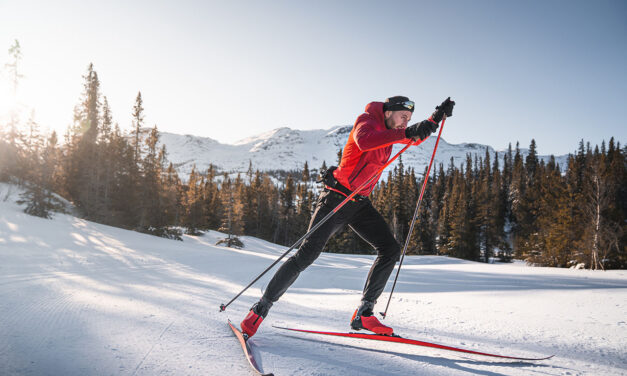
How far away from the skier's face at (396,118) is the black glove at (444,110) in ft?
0.91

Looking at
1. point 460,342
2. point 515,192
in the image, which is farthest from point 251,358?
point 515,192

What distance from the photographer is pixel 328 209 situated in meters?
2.84

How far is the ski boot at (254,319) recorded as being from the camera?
7.91ft

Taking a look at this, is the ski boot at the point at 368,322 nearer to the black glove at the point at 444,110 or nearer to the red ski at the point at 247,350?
the red ski at the point at 247,350

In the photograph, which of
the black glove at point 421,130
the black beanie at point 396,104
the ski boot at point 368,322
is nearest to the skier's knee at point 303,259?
the ski boot at point 368,322

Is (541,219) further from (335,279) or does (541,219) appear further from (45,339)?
(45,339)

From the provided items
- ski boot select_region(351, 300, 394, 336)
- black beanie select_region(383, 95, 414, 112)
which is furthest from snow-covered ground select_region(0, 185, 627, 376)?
black beanie select_region(383, 95, 414, 112)

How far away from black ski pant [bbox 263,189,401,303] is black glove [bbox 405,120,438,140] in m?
0.82

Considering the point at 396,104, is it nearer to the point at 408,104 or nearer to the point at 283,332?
the point at 408,104

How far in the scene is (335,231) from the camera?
9.39ft

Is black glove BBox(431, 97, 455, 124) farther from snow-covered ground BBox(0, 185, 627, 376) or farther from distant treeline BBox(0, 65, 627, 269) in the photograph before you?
distant treeline BBox(0, 65, 627, 269)

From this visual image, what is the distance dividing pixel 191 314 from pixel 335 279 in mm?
5911

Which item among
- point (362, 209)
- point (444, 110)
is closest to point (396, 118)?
point (444, 110)

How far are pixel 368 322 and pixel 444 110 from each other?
2.06m
